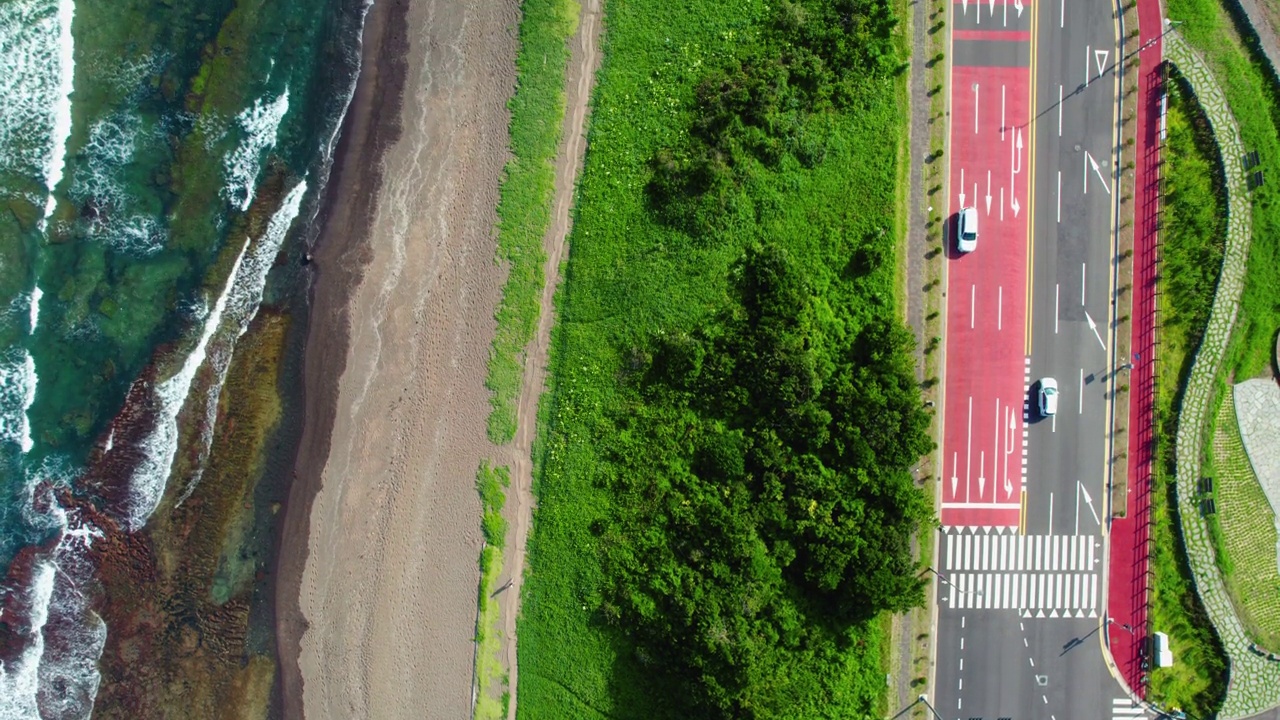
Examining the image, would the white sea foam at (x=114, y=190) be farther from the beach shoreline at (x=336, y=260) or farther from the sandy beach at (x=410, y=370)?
the sandy beach at (x=410, y=370)

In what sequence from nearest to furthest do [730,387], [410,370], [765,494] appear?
1. [765,494]
2. [730,387]
3. [410,370]

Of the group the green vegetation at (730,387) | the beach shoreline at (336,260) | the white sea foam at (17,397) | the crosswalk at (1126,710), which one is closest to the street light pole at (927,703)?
the green vegetation at (730,387)

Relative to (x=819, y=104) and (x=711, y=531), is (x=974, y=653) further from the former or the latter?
(x=819, y=104)

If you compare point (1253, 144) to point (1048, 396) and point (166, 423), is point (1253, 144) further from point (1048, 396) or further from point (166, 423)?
point (166, 423)

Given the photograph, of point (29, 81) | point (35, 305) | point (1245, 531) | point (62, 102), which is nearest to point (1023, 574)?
point (1245, 531)

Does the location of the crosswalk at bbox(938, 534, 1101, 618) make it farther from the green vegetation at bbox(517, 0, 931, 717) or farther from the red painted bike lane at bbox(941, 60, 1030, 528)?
the green vegetation at bbox(517, 0, 931, 717)

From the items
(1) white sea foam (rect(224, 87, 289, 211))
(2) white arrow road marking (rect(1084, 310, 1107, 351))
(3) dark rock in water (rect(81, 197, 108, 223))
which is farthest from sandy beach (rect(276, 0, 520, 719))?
(2) white arrow road marking (rect(1084, 310, 1107, 351))
